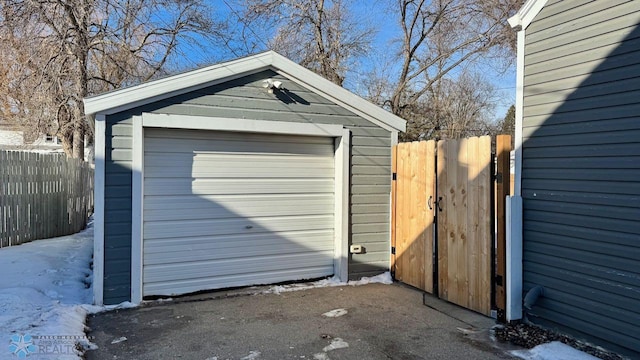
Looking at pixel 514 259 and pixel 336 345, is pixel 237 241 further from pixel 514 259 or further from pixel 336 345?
pixel 514 259

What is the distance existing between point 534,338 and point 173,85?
14.4 feet

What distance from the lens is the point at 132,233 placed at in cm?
434

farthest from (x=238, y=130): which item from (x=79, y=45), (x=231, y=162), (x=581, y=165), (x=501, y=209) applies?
(x=79, y=45)

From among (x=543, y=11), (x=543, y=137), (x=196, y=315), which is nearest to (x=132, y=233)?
(x=196, y=315)

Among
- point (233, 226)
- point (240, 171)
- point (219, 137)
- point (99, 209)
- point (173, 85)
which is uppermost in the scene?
point (173, 85)

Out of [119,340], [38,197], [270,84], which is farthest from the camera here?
[38,197]

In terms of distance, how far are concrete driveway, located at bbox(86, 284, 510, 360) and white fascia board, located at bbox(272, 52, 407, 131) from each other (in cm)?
232

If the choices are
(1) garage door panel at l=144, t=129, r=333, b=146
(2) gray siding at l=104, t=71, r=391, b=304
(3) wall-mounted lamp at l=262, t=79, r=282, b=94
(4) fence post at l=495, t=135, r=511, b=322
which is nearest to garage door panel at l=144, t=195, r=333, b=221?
(2) gray siding at l=104, t=71, r=391, b=304

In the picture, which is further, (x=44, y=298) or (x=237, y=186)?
(x=237, y=186)

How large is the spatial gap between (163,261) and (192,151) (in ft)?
4.40

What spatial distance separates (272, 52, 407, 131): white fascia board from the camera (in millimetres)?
4973

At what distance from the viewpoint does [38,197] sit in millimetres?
7051

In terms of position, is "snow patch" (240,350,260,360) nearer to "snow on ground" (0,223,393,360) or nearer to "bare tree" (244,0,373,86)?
"snow on ground" (0,223,393,360)

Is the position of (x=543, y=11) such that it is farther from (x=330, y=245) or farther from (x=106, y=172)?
(x=106, y=172)
